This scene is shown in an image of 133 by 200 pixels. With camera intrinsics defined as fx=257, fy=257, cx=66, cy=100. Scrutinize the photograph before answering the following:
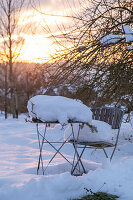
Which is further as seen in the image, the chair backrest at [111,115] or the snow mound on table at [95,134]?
the chair backrest at [111,115]

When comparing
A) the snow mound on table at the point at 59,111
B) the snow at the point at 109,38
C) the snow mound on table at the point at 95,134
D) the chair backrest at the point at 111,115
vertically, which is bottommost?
the snow mound on table at the point at 95,134

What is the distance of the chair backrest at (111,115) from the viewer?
4.14 metres

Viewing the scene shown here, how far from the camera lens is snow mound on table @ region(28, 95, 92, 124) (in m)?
3.06

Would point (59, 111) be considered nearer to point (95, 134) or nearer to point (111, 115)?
point (95, 134)

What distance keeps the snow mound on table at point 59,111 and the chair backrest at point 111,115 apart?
1089 mm

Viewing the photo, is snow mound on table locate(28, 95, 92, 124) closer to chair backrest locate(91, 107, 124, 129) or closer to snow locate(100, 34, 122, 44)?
chair backrest locate(91, 107, 124, 129)

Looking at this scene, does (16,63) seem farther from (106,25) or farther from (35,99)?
(35,99)

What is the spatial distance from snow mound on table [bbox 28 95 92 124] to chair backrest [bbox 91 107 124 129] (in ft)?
3.57

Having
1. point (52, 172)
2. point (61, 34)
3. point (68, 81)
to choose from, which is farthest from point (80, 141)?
point (61, 34)

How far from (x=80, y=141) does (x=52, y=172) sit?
0.57 m

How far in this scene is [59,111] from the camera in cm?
308

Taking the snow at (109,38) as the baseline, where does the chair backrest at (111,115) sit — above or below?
below

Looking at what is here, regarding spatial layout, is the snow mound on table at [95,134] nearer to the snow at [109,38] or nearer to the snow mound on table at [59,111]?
the snow mound on table at [59,111]

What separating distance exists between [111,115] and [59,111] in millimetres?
1463
